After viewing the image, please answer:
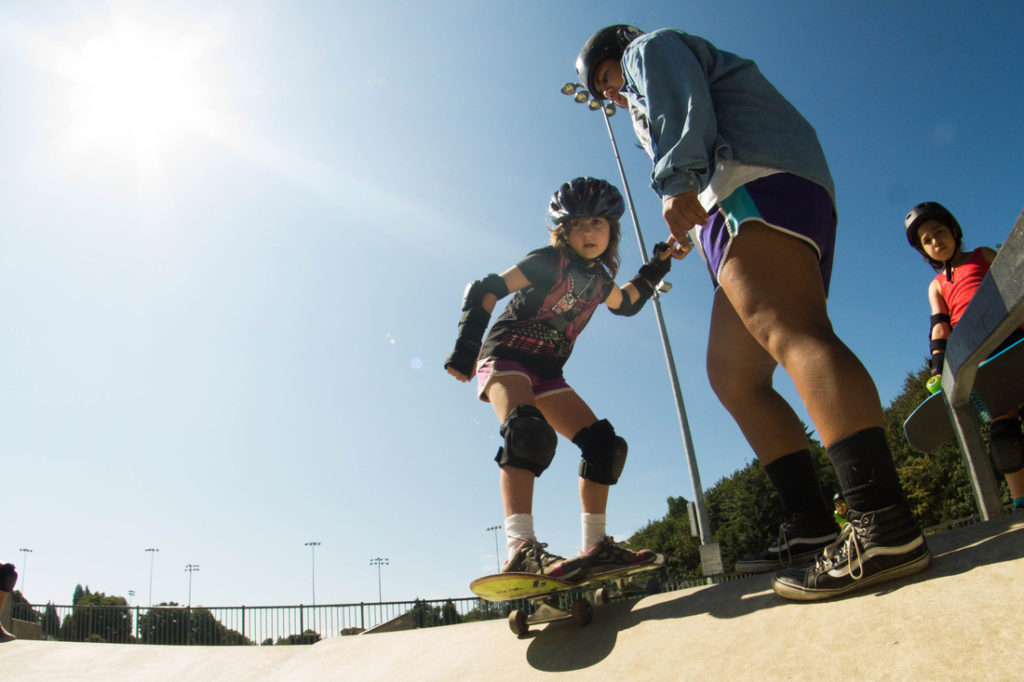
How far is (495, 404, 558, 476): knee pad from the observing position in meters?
2.68

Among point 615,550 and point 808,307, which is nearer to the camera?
point 808,307

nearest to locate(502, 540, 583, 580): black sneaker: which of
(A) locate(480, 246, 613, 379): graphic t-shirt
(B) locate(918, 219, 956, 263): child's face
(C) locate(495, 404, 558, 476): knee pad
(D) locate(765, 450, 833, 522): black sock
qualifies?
(C) locate(495, 404, 558, 476): knee pad

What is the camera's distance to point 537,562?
8.18 feet

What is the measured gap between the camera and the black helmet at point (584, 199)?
3475mm

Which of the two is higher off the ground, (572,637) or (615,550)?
(615,550)

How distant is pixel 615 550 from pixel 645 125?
1.91 meters

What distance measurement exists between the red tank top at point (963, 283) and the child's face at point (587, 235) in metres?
1.89

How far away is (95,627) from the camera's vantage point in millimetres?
14977

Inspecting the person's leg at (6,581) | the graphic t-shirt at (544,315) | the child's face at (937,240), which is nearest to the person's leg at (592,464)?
the graphic t-shirt at (544,315)

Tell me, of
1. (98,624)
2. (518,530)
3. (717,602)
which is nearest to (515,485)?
(518,530)

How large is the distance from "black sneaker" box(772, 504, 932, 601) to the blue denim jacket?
1170 mm

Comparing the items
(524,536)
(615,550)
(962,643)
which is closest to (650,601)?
(615,550)

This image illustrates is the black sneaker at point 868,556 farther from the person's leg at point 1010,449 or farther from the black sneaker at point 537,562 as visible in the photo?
the person's leg at point 1010,449

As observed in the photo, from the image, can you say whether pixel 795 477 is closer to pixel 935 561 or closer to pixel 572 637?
pixel 935 561
